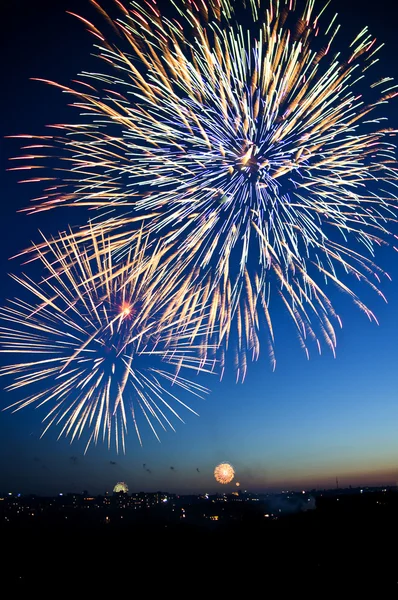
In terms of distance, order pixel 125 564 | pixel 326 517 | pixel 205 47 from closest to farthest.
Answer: pixel 205 47
pixel 125 564
pixel 326 517

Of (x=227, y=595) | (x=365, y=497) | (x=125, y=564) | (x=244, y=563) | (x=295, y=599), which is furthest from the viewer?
(x=365, y=497)

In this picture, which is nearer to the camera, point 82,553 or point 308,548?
point 308,548

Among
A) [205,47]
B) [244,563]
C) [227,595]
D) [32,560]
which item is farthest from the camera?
[32,560]

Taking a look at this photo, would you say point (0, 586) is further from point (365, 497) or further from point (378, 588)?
point (365, 497)

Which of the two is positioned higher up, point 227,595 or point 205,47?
point 205,47

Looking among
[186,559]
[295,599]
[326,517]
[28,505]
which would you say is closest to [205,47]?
[295,599]

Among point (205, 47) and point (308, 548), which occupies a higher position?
point (205, 47)

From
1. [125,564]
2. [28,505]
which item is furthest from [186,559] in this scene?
[28,505]

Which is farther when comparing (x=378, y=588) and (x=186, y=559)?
(x=186, y=559)

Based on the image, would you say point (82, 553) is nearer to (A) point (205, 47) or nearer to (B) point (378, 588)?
(B) point (378, 588)
